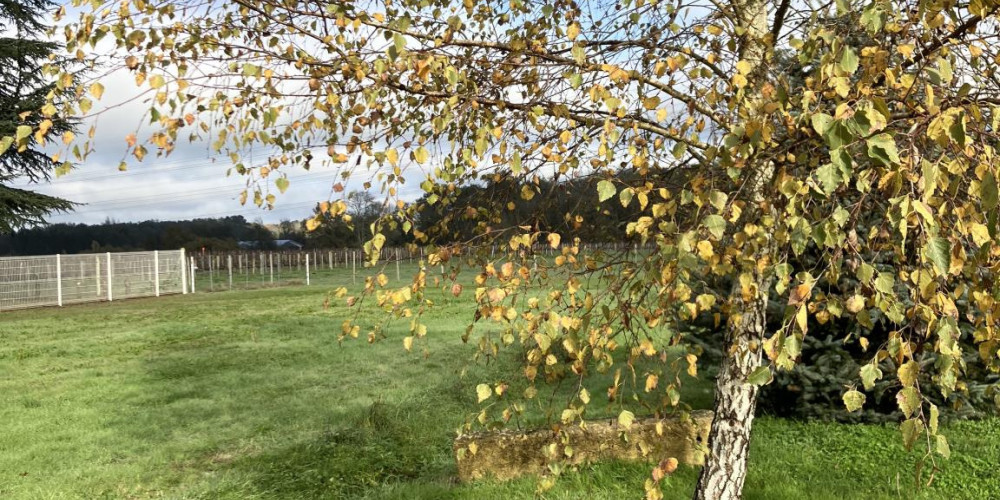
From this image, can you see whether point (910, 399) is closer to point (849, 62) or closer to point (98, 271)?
point (849, 62)

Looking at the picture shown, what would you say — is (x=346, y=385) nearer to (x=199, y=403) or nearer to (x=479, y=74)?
(x=199, y=403)

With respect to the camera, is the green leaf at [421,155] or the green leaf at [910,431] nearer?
the green leaf at [910,431]

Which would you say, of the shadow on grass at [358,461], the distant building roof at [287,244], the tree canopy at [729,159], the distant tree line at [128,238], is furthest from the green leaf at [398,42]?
the distant building roof at [287,244]

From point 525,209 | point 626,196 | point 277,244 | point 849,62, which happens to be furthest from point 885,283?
point 277,244

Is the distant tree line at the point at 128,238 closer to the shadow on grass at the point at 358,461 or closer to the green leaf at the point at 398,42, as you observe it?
the shadow on grass at the point at 358,461

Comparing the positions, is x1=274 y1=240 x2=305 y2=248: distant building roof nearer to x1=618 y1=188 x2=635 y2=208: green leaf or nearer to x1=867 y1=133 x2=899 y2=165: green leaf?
x1=618 y1=188 x2=635 y2=208: green leaf

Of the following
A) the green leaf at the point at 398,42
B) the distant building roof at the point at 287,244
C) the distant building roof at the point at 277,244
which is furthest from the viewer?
the distant building roof at the point at 287,244

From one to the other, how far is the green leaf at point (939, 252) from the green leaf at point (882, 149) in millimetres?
240

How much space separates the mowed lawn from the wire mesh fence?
35.8 feet

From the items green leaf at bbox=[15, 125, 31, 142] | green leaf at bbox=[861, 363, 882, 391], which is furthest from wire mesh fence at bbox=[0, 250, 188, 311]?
green leaf at bbox=[861, 363, 882, 391]

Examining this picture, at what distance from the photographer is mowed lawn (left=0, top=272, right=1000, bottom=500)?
5008 millimetres

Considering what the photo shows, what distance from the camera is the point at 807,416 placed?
628cm

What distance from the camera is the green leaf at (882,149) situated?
4.39 feet

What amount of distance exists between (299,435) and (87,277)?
73.3 ft
